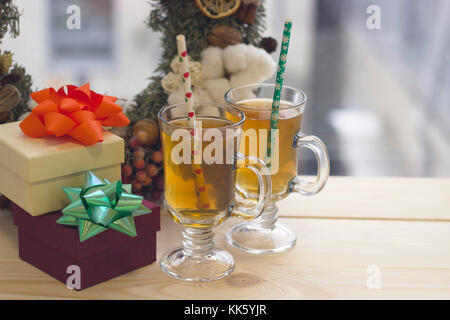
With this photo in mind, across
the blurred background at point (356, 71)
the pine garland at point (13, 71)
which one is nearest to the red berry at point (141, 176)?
the pine garland at point (13, 71)

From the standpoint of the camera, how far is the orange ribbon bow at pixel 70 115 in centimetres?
98

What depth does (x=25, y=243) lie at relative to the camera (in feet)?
3.32

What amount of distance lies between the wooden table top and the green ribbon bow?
0.10 meters

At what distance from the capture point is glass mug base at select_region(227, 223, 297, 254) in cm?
108

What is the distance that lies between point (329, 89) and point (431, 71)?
0.42 meters

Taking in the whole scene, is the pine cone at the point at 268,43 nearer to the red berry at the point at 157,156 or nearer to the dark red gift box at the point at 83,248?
the red berry at the point at 157,156

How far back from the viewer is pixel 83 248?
919 mm

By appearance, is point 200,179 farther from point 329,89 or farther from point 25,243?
point 329,89

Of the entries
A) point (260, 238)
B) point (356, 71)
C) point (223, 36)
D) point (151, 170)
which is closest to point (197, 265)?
point (260, 238)

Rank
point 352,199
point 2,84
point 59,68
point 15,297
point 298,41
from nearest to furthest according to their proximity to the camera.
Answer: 1. point 15,297
2. point 2,84
3. point 352,199
4. point 59,68
5. point 298,41

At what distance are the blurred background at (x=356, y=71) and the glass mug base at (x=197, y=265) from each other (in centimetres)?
136

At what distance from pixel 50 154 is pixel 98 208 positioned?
0.11 m
